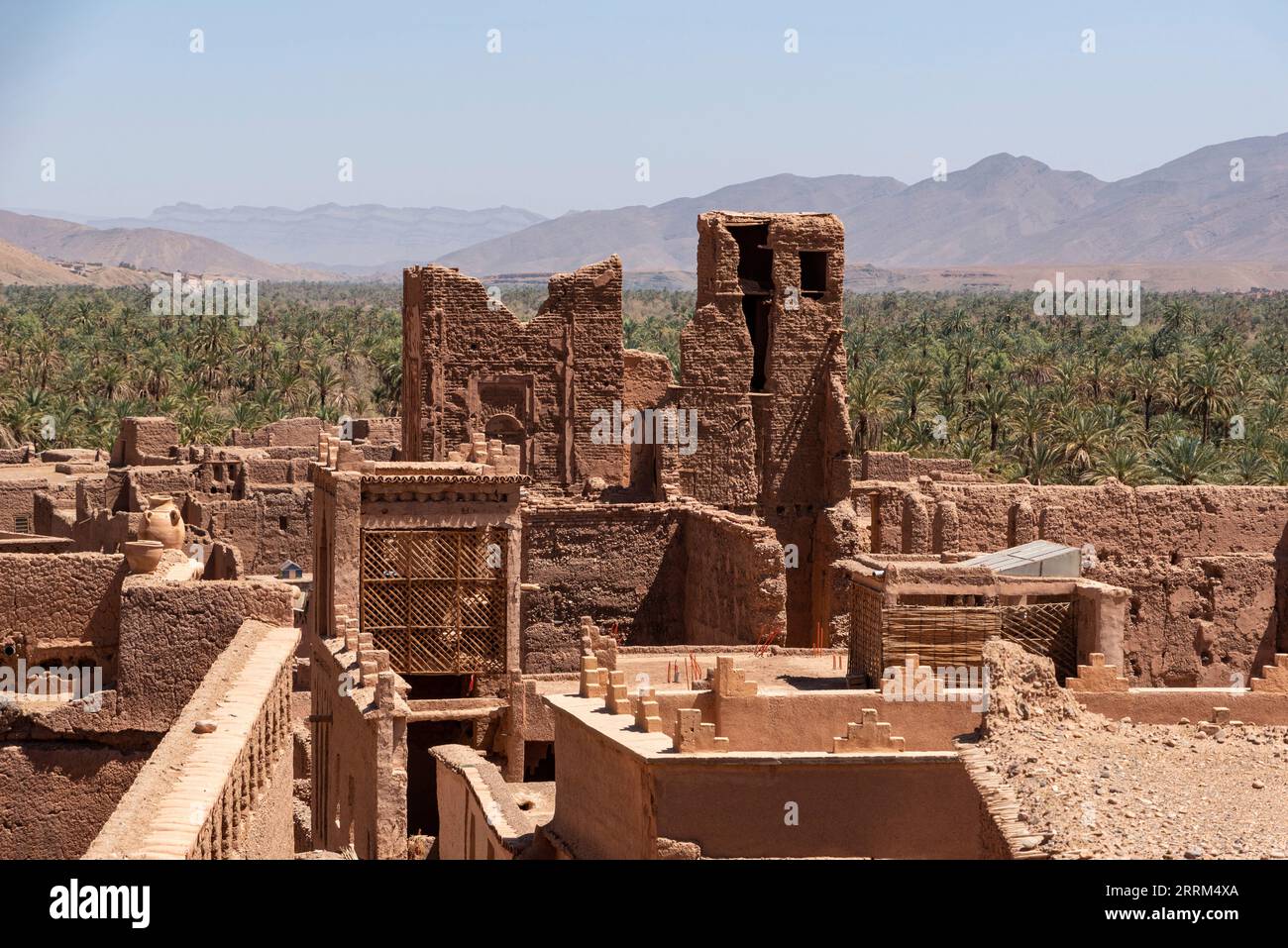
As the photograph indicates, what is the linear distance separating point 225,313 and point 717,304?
225ft

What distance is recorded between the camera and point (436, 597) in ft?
89.6

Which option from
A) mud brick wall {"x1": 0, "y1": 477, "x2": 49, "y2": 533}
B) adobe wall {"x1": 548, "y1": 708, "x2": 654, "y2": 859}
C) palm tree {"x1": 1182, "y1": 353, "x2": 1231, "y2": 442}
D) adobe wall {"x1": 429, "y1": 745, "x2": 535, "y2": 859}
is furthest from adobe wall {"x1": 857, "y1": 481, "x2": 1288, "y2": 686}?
palm tree {"x1": 1182, "y1": 353, "x2": 1231, "y2": 442}

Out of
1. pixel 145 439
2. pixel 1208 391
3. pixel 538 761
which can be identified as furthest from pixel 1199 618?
pixel 1208 391

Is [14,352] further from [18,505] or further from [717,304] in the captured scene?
[717,304]

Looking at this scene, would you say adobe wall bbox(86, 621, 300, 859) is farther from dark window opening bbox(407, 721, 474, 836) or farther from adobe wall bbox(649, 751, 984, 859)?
dark window opening bbox(407, 721, 474, 836)

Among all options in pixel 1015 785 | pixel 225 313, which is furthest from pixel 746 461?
pixel 225 313

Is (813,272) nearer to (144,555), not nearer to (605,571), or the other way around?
(605,571)

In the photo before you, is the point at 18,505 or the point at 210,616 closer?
the point at 210,616

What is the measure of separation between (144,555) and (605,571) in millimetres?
14514

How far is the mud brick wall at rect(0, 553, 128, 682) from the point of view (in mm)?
20234
